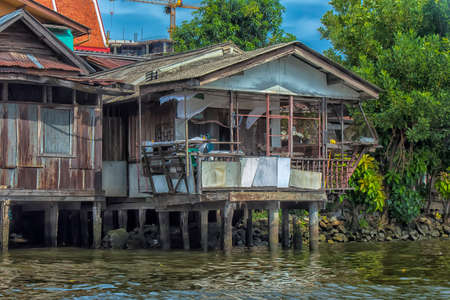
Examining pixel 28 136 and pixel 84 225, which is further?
pixel 84 225

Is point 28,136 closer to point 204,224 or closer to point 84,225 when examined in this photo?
point 84,225

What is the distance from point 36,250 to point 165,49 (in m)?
48.6

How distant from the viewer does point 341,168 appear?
835 inches

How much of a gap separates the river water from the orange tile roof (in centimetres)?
2390

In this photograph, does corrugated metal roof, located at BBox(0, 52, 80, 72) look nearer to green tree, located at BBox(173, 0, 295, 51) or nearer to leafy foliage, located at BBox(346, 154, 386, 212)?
leafy foliage, located at BBox(346, 154, 386, 212)

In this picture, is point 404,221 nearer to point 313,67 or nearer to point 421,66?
point 421,66

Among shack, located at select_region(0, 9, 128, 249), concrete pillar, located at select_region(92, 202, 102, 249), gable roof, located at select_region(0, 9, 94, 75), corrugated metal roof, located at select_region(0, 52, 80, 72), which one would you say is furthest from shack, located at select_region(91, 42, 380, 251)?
corrugated metal roof, located at select_region(0, 52, 80, 72)

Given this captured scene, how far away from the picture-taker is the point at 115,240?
20.5 meters

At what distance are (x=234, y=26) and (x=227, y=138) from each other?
43.0 ft

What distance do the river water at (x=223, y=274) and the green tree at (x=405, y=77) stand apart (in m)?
5.32

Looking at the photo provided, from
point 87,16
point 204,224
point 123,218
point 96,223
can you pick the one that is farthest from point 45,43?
point 87,16

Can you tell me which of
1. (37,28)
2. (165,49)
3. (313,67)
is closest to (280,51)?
(313,67)

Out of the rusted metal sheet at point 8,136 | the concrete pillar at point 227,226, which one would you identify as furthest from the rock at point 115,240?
the concrete pillar at point 227,226

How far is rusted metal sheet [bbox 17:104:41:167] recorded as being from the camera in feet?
62.2
